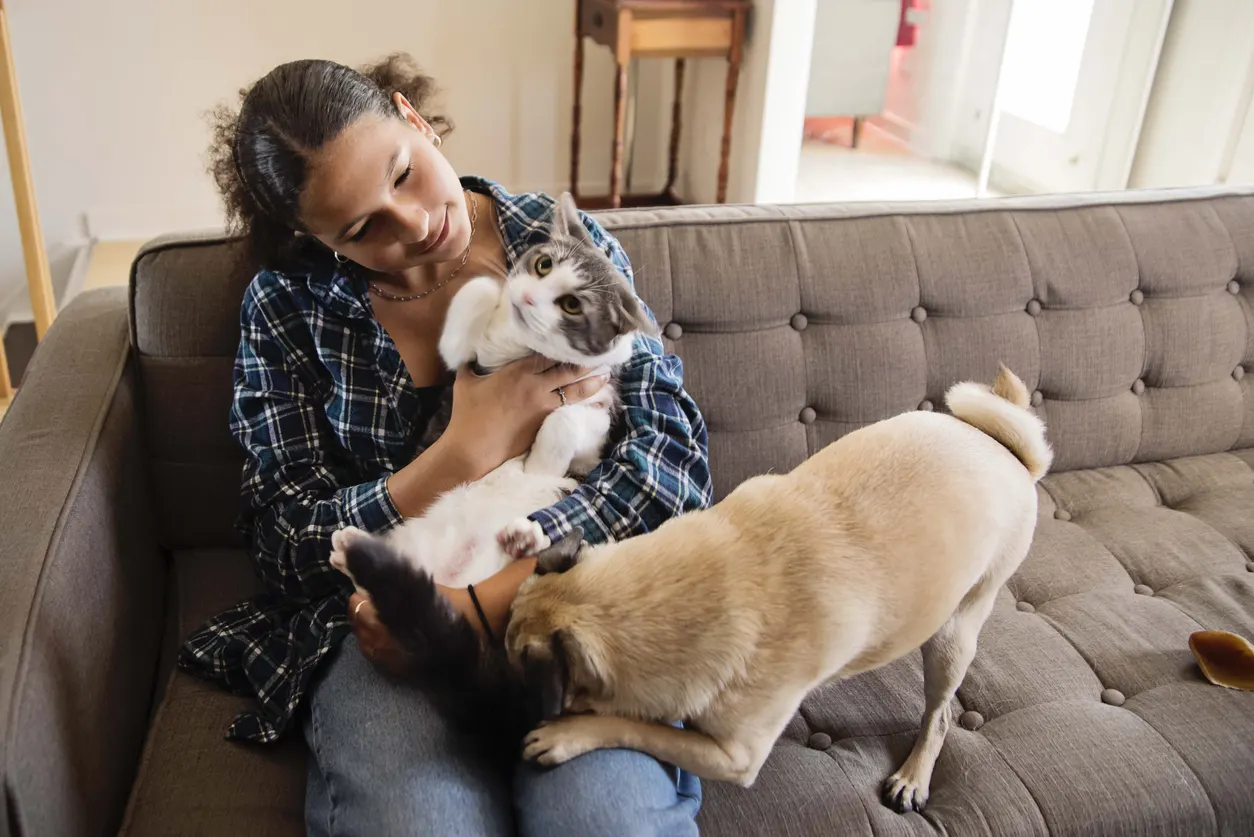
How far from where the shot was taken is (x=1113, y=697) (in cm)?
132

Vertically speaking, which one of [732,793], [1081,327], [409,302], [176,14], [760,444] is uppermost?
[176,14]

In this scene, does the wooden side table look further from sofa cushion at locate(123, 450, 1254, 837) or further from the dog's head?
the dog's head

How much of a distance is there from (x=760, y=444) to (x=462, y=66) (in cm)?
277

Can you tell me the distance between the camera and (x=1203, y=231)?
6.04 ft

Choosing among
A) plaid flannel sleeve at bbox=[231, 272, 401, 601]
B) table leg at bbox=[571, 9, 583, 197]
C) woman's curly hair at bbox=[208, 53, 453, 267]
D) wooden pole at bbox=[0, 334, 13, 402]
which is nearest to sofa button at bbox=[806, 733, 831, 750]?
plaid flannel sleeve at bbox=[231, 272, 401, 601]

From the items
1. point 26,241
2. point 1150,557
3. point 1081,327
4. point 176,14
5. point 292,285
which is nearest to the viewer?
point 292,285

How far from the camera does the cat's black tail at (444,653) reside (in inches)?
34.5

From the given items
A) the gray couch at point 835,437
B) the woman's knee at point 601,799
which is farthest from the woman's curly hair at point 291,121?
the woman's knee at point 601,799

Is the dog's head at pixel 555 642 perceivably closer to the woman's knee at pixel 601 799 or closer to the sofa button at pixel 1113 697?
the woman's knee at pixel 601 799

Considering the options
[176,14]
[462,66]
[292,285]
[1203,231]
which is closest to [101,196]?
[176,14]

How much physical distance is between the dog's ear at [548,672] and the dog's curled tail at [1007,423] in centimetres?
67

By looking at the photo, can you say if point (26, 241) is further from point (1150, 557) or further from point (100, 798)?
point (1150, 557)

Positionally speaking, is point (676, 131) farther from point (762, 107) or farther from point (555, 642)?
point (555, 642)

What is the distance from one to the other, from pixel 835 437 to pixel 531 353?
619 mm
